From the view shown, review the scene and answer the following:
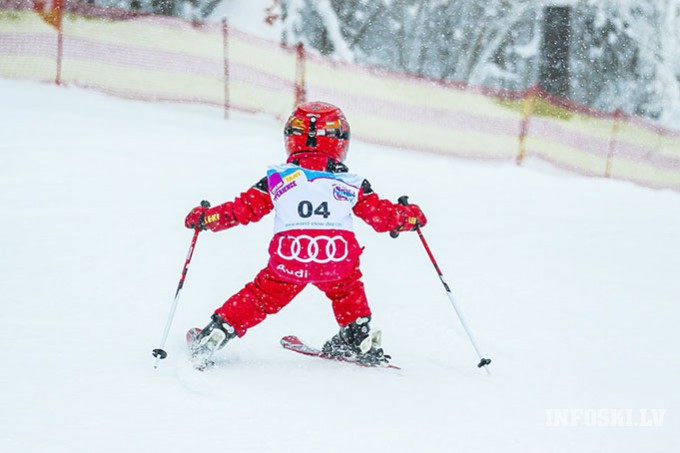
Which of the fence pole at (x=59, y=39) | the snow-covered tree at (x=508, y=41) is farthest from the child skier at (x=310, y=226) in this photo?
the snow-covered tree at (x=508, y=41)

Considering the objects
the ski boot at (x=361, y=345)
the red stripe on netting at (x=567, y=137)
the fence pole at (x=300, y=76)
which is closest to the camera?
the ski boot at (x=361, y=345)

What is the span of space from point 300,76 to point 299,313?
296 inches

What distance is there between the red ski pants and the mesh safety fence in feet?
26.8

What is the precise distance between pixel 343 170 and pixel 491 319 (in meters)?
1.95

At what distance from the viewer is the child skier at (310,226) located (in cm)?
431

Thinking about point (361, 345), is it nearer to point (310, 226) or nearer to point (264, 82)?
point (310, 226)

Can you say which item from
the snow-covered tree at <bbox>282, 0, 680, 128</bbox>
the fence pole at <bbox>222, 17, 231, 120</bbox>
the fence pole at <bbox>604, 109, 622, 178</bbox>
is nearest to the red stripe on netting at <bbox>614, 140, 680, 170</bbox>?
the fence pole at <bbox>604, 109, 622, 178</bbox>

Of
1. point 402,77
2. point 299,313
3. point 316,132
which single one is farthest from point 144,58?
point 316,132

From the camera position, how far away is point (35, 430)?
3369 millimetres

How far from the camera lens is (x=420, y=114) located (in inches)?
523

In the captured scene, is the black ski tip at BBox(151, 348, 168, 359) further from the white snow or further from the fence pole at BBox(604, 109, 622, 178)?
the fence pole at BBox(604, 109, 622, 178)

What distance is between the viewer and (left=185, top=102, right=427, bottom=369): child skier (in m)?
4.31

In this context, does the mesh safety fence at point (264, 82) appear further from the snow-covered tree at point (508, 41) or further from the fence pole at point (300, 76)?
the snow-covered tree at point (508, 41)

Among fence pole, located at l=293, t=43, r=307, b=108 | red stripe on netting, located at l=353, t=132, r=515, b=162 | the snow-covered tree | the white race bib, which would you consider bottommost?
red stripe on netting, located at l=353, t=132, r=515, b=162
